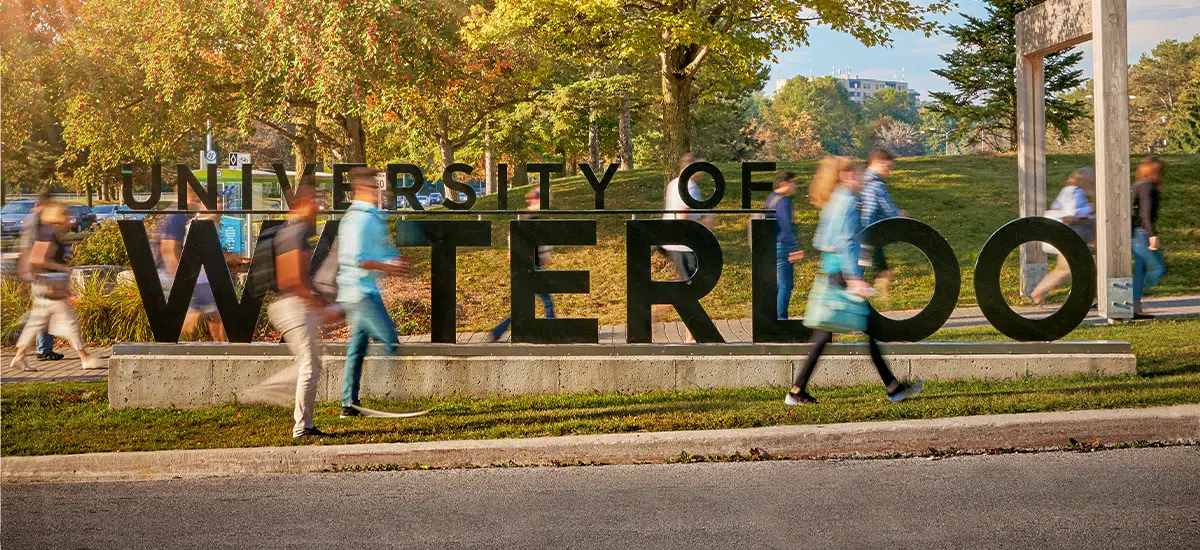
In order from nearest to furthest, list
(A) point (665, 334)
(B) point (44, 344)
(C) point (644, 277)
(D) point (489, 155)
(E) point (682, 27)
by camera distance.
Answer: (C) point (644, 277) < (B) point (44, 344) < (A) point (665, 334) < (E) point (682, 27) < (D) point (489, 155)

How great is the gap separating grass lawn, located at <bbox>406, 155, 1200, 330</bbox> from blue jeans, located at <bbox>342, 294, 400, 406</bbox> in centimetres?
660

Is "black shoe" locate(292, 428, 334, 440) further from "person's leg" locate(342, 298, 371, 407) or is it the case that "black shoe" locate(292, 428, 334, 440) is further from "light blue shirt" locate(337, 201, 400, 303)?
"light blue shirt" locate(337, 201, 400, 303)

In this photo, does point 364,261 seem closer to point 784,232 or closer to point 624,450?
point 624,450

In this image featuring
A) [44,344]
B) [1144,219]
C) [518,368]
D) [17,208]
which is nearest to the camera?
[518,368]

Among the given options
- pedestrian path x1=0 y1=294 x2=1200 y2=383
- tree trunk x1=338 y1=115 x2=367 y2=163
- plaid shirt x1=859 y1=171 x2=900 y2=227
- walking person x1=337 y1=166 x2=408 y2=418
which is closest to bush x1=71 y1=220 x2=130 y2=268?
pedestrian path x1=0 y1=294 x2=1200 y2=383

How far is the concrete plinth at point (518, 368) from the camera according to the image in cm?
912

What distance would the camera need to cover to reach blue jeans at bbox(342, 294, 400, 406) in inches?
319

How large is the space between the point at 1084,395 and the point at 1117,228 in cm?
523

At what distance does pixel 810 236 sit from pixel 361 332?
46.2 ft

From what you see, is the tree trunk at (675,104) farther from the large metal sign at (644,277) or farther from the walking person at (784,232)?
the large metal sign at (644,277)

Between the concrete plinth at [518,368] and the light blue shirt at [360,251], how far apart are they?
1237 millimetres

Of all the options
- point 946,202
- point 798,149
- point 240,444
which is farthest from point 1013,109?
point 798,149

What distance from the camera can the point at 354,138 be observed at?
27.5 metres

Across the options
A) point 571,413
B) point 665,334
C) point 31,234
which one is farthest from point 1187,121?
point 31,234
